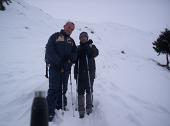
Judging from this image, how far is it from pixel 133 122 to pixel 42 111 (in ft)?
15.6

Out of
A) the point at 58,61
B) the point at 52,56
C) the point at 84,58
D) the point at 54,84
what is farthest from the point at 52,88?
the point at 84,58

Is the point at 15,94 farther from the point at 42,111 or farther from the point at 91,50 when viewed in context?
the point at 42,111

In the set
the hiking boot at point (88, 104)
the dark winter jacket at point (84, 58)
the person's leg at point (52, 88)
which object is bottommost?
the hiking boot at point (88, 104)

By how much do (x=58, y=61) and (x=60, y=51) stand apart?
34 centimetres

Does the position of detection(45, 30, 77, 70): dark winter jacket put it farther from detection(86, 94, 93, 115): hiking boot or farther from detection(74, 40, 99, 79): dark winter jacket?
detection(86, 94, 93, 115): hiking boot

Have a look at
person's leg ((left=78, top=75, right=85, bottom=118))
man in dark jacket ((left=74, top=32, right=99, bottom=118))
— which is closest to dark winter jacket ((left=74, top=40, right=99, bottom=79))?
man in dark jacket ((left=74, top=32, right=99, bottom=118))

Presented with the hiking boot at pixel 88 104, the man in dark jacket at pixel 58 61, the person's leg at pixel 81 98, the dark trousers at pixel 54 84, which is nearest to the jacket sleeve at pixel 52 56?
the man in dark jacket at pixel 58 61

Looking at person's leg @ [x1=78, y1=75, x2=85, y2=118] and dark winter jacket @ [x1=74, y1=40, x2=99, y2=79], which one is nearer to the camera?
person's leg @ [x1=78, y1=75, x2=85, y2=118]

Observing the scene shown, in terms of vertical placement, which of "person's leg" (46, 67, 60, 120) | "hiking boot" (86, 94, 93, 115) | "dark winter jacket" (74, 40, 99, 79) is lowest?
"hiking boot" (86, 94, 93, 115)

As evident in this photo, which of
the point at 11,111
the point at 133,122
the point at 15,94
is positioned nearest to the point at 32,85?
the point at 15,94

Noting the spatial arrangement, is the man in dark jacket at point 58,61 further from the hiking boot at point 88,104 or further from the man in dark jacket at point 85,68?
the hiking boot at point 88,104

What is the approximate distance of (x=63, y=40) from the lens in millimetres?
5785

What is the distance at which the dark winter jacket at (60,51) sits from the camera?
5.60 meters

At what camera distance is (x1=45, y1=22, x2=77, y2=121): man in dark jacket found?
5613 mm
